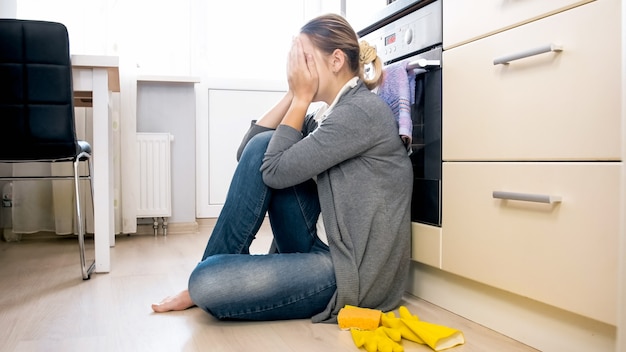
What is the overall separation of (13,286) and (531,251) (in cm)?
155

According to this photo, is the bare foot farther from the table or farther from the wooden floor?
the table

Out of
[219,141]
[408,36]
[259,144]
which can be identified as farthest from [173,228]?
[408,36]

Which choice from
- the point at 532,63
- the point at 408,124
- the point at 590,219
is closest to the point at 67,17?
the point at 408,124

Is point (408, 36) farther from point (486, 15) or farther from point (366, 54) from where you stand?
point (486, 15)

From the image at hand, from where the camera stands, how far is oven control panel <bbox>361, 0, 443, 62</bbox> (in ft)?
4.91

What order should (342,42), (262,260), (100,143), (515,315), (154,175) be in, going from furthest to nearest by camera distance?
(154,175), (100,143), (342,42), (262,260), (515,315)

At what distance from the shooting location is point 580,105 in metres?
1.02

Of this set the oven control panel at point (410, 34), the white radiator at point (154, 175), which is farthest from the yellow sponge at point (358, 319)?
the white radiator at point (154, 175)

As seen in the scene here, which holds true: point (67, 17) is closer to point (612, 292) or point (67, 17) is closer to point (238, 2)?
point (238, 2)

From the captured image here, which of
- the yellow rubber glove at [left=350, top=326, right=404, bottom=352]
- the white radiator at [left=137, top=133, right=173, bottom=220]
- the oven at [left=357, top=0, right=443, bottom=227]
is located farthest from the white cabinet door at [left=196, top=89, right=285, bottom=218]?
the yellow rubber glove at [left=350, top=326, right=404, bottom=352]

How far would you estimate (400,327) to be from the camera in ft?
4.10

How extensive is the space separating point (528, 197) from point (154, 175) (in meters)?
2.39

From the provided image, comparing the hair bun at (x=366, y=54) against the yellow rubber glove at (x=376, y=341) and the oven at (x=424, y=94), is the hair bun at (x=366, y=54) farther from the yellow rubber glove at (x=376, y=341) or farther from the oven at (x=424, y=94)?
the yellow rubber glove at (x=376, y=341)

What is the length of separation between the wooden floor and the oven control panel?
727 millimetres
